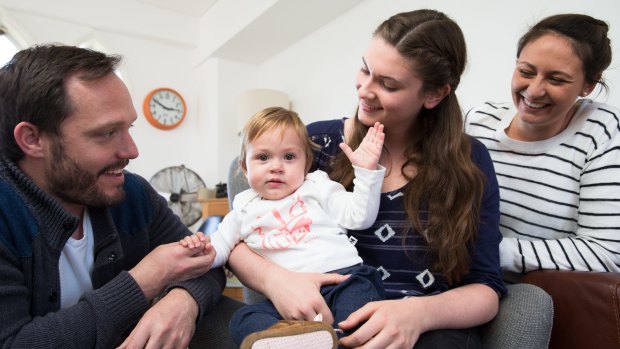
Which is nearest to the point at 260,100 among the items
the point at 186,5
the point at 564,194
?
the point at 186,5

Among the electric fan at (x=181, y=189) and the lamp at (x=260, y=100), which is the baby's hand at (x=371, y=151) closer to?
the lamp at (x=260, y=100)

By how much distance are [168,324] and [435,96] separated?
38.0 inches

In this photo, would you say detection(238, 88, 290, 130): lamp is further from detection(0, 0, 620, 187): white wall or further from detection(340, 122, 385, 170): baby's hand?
detection(340, 122, 385, 170): baby's hand

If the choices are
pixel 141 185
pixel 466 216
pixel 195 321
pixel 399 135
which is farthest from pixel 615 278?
pixel 141 185

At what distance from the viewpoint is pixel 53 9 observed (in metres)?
3.93

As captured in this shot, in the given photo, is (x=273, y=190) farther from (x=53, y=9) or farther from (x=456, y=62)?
(x=53, y=9)

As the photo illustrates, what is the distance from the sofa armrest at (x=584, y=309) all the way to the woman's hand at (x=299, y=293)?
2.04 feet

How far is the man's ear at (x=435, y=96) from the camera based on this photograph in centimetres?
A: 116

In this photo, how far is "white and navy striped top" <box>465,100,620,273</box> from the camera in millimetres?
1231

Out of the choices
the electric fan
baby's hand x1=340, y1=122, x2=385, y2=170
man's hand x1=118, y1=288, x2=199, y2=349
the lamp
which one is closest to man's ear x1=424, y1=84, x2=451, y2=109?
baby's hand x1=340, y1=122, x2=385, y2=170

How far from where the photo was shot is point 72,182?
1.06 metres

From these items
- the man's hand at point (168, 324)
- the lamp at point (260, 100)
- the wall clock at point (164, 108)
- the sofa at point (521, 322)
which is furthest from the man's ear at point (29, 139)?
the wall clock at point (164, 108)

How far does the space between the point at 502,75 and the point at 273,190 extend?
1705 mm

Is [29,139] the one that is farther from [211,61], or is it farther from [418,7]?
[211,61]
